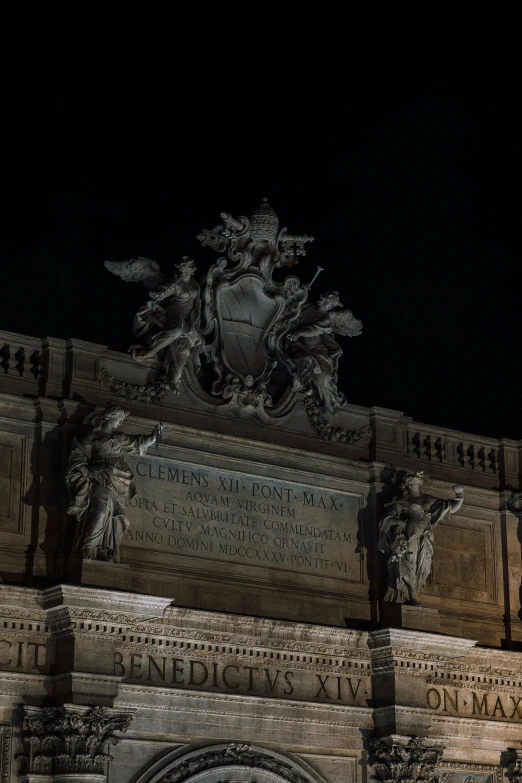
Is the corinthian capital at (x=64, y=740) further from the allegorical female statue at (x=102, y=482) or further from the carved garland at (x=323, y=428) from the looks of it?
the carved garland at (x=323, y=428)

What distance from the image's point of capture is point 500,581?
30844 mm

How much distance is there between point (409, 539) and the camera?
28.7m

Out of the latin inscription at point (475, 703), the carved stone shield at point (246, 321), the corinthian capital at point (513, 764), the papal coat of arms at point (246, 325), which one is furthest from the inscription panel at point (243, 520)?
the corinthian capital at point (513, 764)

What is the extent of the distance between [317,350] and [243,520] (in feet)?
9.80

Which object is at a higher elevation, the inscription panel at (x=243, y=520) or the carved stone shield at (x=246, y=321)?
the carved stone shield at (x=246, y=321)

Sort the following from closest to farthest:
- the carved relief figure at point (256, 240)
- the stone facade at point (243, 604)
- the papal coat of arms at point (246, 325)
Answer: the stone facade at point (243, 604)
the papal coat of arms at point (246, 325)
the carved relief figure at point (256, 240)

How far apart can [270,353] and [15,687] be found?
710 cm

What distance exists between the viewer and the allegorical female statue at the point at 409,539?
2870cm

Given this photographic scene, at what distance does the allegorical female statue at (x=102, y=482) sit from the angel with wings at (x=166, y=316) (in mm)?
1536

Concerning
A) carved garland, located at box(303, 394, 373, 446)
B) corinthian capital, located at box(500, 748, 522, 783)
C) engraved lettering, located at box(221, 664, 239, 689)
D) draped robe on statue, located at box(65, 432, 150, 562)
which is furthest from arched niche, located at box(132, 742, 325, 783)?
carved garland, located at box(303, 394, 373, 446)

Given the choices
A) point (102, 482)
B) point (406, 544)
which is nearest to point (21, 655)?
point (102, 482)

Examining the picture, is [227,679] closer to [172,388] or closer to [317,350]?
[172,388]

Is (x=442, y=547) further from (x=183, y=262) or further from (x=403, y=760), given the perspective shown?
(x=183, y=262)

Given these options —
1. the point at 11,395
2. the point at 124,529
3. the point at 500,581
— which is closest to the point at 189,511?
the point at 124,529
